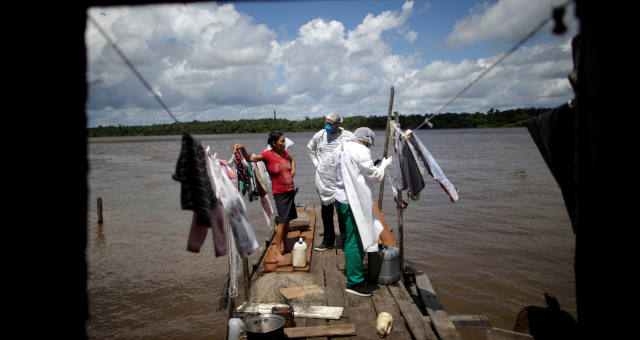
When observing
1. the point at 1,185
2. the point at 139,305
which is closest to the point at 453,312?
the point at 139,305

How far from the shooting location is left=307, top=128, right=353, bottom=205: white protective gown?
505cm

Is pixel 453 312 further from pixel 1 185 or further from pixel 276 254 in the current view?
pixel 1 185

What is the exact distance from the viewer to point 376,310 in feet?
13.1

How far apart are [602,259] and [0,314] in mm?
2645

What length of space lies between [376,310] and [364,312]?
0.14 meters

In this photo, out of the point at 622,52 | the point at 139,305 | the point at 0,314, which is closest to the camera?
A: the point at 0,314

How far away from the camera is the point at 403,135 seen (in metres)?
4.96

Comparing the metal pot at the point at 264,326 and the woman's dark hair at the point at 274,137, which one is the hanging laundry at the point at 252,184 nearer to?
the woman's dark hair at the point at 274,137

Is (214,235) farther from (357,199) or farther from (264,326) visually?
(357,199)

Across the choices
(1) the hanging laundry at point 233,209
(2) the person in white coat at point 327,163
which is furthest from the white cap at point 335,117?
(1) the hanging laundry at point 233,209

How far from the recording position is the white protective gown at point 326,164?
505cm

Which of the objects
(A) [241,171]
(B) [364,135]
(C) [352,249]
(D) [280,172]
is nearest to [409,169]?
(B) [364,135]

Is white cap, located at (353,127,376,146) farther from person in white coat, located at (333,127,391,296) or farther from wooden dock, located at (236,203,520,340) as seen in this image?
Result: wooden dock, located at (236,203,520,340)

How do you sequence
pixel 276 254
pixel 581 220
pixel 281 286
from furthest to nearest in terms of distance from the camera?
pixel 276 254
pixel 281 286
pixel 581 220
